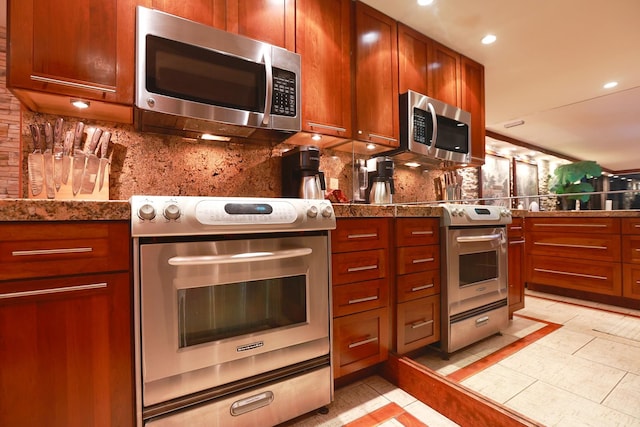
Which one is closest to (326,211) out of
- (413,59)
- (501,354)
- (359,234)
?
(359,234)

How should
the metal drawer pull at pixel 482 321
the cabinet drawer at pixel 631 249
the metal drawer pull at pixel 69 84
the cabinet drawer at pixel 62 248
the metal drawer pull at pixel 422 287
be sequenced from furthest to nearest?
the cabinet drawer at pixel 631 249, the metal drawer pull at pixel 482 321, the metal drawer pull at pixel 422 287, the metal drawer pull at pixel 69 84, the cabinet drawer at pixel 62 248

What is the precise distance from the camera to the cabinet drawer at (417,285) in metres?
1.65

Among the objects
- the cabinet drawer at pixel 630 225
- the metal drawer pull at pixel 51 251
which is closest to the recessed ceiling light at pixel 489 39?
the cabinet drawer at pixel 630 225

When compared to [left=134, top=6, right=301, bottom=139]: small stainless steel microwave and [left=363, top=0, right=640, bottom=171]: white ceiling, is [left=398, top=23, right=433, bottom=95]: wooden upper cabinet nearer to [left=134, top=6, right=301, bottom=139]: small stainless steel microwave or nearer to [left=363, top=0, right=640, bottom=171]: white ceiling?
[left=363, top=0, right=640, bottom=171]: white ceiling

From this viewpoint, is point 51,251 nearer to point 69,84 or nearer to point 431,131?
point 69,84

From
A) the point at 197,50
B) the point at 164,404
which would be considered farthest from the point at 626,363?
the point at 197,50

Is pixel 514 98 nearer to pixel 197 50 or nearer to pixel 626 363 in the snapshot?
pixel 626 363

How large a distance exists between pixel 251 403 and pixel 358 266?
0.75m

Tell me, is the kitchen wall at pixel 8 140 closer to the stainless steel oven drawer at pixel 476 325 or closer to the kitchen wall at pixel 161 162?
the kitchen wall at pixel 161 162

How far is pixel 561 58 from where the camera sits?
9.18 ft

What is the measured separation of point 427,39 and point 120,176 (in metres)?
2.59

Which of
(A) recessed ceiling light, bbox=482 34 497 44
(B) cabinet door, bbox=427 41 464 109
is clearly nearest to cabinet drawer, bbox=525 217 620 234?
(B) cabinet door, bbox=427 41 464 109

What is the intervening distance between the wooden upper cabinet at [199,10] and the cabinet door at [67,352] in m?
1.29

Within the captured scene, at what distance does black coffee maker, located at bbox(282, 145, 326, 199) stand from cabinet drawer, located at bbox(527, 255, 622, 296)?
2.97 m
